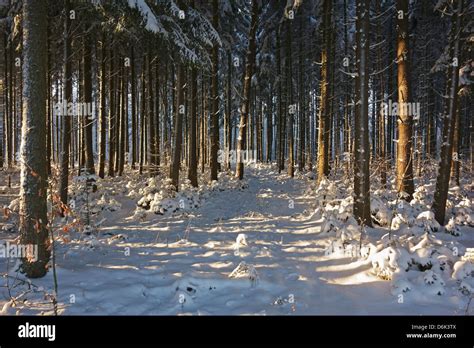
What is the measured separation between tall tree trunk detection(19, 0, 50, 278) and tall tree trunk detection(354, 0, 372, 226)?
6.93m

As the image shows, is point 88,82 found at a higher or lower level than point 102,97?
lower

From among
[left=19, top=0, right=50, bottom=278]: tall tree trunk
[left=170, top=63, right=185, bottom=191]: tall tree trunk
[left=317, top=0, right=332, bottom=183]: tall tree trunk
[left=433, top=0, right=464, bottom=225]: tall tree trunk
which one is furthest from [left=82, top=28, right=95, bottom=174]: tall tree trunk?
[left=433, top=0, right=464, bottom=225]: tall tree trunk

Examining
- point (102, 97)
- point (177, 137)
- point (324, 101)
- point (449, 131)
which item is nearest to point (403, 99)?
point (449, 131)

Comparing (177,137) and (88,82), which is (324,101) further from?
(88,82)

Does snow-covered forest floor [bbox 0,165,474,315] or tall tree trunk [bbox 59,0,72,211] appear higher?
tall tree trunk [bbox 59,0,72,211]

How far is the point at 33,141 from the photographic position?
5090 millimetres

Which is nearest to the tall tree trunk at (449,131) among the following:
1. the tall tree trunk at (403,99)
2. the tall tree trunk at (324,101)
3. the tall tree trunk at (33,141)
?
the tall tree trunk at (403,99)

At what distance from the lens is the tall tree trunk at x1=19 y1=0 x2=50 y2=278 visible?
16.7ft

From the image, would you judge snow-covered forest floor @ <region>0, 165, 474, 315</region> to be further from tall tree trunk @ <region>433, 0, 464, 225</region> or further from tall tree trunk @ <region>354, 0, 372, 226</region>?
tall tree trunk @ <region>433, 0, 464, 225</region>

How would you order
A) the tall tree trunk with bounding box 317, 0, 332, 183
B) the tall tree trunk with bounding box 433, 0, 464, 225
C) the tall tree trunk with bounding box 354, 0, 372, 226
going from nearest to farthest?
the tall tree trunk with bounding box 354, 0, 372, 226
the tall tree trunk with bounding box 433, 0, 464, 225
the tall tree trunk with bounding box 317, 0, 332, 183

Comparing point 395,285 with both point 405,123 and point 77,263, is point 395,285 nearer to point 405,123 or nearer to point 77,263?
point 77,263

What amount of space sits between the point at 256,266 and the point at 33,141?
4183 mm

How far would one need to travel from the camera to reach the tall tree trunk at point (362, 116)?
28.0 feet
